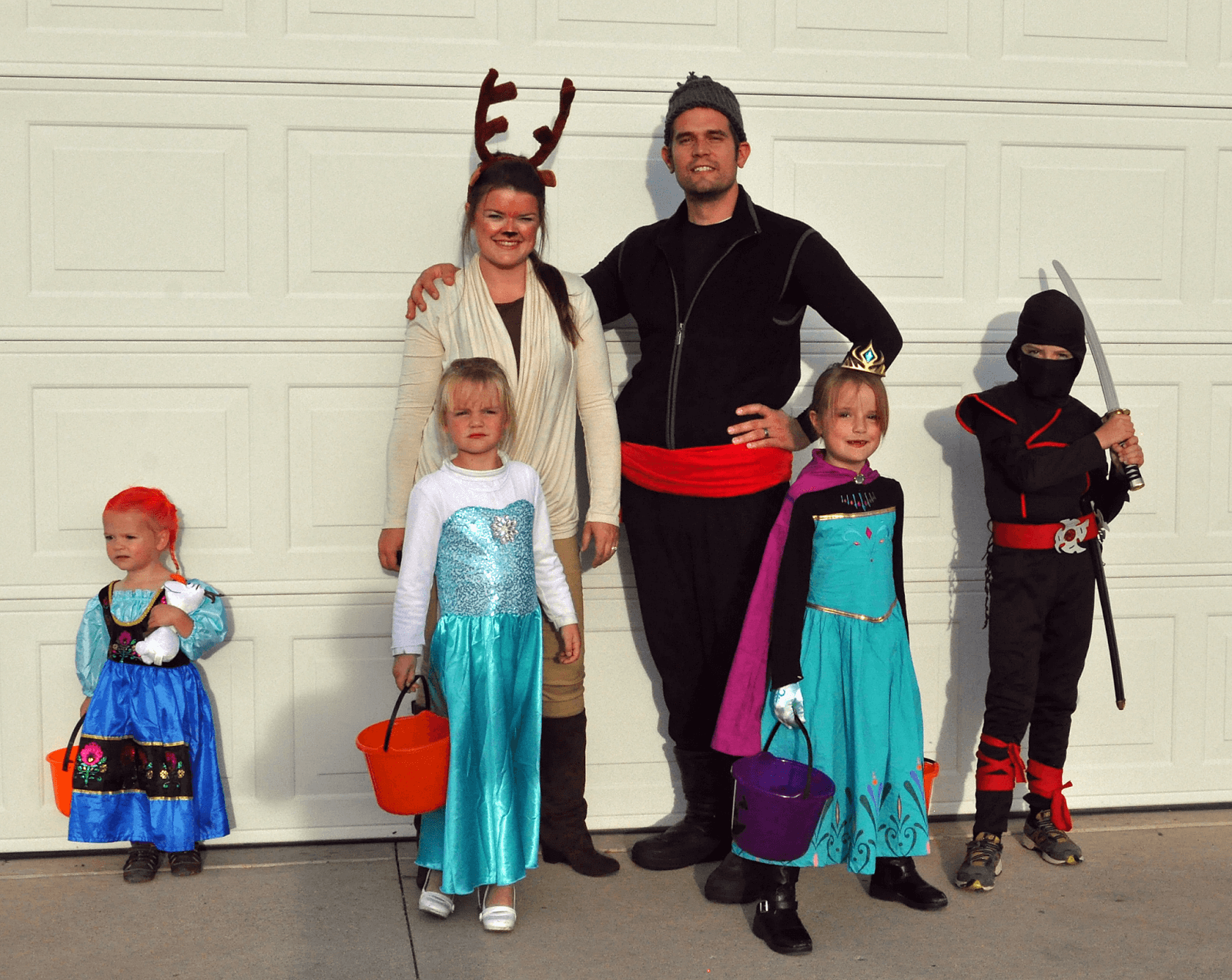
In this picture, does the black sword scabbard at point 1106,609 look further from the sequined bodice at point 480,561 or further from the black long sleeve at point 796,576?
the sequined bodice at point 480,561

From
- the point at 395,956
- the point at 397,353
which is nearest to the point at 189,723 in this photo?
the point at 395,956

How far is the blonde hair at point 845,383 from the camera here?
3.02 meters

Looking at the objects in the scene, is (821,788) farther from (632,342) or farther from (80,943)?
(80,943)

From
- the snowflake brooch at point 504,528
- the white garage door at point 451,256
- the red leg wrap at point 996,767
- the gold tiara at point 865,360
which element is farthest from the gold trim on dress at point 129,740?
the red leg wrap at point 996,767

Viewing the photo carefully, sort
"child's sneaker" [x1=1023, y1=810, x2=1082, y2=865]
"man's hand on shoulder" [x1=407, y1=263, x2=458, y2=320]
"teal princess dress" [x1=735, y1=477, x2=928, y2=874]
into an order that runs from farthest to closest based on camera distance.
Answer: "child's sneaker" [x1=1023, y1=810, x2=1082, y2=865] → "man's hand on shoulder" [x1=407, y1=263, x2=458, y2=320] → "teal princess dress" [x1=735, y1=477, x2=928, y2=874]

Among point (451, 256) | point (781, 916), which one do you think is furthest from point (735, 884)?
point (451, 256)

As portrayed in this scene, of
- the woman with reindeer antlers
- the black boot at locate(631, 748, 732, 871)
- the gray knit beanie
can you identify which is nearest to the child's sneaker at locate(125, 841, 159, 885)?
the woman with reindeer antlers

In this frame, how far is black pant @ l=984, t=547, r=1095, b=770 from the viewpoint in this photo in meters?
3.33

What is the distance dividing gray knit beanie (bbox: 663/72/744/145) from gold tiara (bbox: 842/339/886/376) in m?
0.70

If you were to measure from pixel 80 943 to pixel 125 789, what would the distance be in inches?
18.8

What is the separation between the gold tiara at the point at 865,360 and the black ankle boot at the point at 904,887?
129cm

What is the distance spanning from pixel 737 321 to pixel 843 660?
3.14 ft

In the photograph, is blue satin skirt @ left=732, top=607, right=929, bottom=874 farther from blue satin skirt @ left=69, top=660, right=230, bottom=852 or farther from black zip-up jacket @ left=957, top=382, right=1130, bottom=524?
blue satin skirt @ left=69, top=660, right=230, bottom=852

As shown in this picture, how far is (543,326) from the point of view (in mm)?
3213
